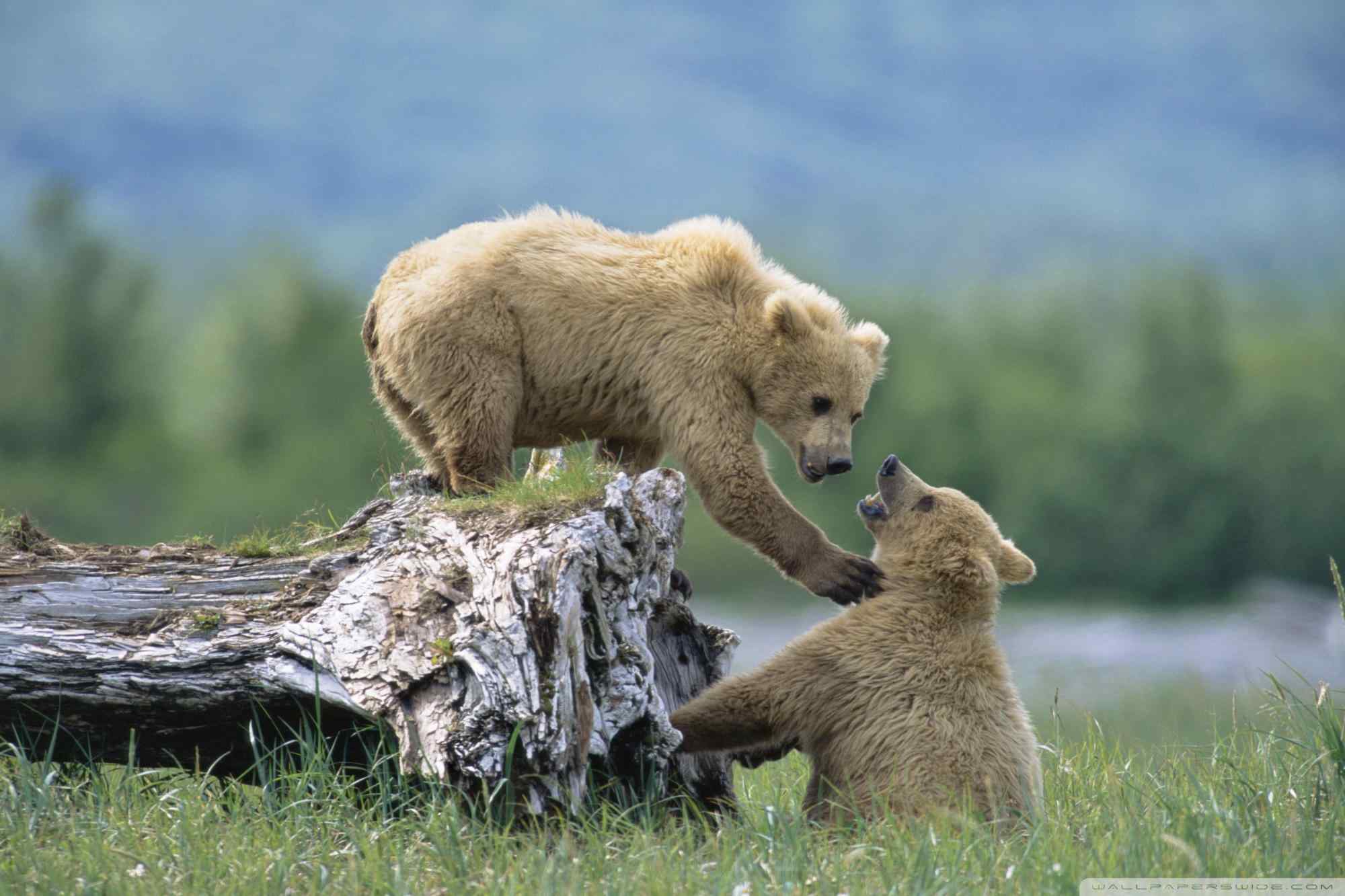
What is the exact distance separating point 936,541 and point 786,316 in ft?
4.70

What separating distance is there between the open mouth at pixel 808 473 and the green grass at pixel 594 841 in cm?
193

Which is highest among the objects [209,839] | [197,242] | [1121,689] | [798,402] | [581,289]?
[197,242]

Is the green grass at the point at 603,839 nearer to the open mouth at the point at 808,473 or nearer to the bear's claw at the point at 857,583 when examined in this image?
the bear's claw at the point at 857,583

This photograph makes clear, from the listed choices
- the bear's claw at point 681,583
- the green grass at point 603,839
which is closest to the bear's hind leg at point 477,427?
the bear's claw at point 681,583

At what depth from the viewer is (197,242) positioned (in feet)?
427

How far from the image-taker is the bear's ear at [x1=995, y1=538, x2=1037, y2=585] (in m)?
6.32

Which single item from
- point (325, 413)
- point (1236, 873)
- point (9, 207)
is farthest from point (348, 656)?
point (9, 207)

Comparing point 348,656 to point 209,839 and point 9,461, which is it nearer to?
point 209,839

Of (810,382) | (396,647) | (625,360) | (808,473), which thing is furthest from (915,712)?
(625,360)

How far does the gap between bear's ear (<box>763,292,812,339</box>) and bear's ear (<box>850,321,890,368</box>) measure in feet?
1.66

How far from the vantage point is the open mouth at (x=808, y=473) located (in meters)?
7.00

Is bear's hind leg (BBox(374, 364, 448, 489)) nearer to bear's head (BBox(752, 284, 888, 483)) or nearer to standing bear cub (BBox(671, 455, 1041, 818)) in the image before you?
bear's head (BBox(752, 284, 888, 483))

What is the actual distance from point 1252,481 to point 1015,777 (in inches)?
1754

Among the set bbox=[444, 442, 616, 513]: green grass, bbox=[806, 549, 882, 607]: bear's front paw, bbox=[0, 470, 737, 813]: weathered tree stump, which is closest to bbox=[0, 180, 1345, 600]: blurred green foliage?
bbox=[806, 549, 882, 607]: bear's front paw
